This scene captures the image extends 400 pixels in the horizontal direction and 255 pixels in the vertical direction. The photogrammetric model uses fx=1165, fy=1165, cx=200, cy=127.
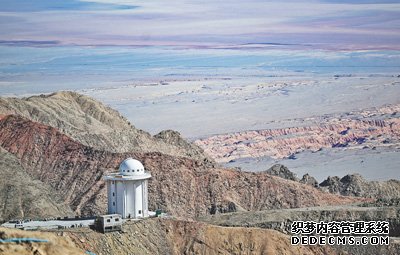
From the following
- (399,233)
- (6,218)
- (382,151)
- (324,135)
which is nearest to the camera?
(6,218)

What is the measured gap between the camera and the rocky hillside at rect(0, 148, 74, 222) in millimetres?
67938

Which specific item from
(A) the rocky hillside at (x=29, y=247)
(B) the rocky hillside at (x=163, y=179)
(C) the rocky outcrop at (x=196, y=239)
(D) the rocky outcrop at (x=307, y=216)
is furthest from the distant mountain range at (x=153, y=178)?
(A) the rocky hillside at (x=29, y=247)

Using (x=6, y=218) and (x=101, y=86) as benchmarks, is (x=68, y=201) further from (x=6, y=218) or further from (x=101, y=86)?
(x=101, y=86)

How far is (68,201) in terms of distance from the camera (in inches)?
3241

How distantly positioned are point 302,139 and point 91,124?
263ft

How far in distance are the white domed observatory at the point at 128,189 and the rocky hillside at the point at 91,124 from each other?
35926mm

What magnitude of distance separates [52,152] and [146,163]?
8288 mm

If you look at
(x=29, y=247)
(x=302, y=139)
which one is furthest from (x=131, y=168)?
(x=302, y=139)

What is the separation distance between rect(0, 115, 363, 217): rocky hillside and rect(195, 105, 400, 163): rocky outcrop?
75.5 metres

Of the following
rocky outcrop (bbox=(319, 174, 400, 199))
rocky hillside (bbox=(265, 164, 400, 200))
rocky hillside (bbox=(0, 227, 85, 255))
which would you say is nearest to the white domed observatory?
rocky hillside (bbox=(0, 227, 85, 255))

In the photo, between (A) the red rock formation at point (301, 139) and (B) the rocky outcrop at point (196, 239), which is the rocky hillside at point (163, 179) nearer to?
(B) the rocky outcrop at point (196, 239)

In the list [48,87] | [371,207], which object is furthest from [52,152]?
[48,87]

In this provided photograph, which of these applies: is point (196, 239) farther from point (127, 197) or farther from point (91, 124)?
point (91, 124)

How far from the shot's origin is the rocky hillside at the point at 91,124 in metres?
100
